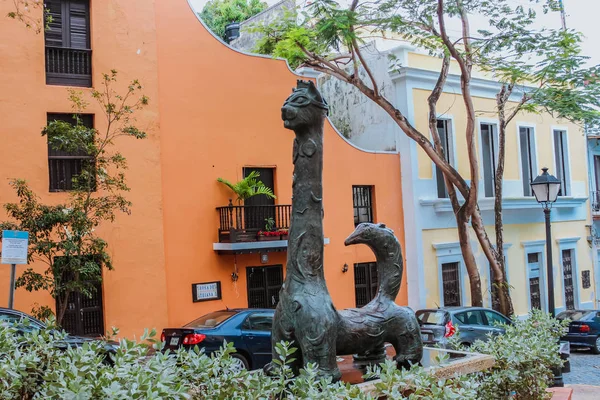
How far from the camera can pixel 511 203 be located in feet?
77.5

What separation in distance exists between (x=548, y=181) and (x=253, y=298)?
26.0 ft

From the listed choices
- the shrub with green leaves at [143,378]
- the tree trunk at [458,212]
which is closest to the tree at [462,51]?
the tree trunk at [458,212]

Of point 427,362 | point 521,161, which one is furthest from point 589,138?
point 427,362

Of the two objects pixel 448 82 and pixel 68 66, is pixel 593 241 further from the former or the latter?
pixel 68 66

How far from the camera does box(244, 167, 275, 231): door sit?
17.7 metres

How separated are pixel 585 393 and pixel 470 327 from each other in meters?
4.39

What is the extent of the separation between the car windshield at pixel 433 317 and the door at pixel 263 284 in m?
4.63

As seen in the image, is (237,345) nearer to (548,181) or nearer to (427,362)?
(427,362)

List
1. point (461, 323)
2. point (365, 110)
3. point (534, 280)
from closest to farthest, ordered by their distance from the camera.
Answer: point (461, 323)
point (365, 110)
point (534, 280)

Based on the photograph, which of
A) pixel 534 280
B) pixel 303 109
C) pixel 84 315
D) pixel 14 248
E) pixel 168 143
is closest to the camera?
pixel 303 109

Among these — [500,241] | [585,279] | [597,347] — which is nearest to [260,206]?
[500,241]

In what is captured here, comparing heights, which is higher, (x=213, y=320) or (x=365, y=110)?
(x=365, y=110)

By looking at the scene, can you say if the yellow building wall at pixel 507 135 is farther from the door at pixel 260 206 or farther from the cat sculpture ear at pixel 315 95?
the cat sculpture ear at pixel 315 95

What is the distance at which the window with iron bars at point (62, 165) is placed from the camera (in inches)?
600
